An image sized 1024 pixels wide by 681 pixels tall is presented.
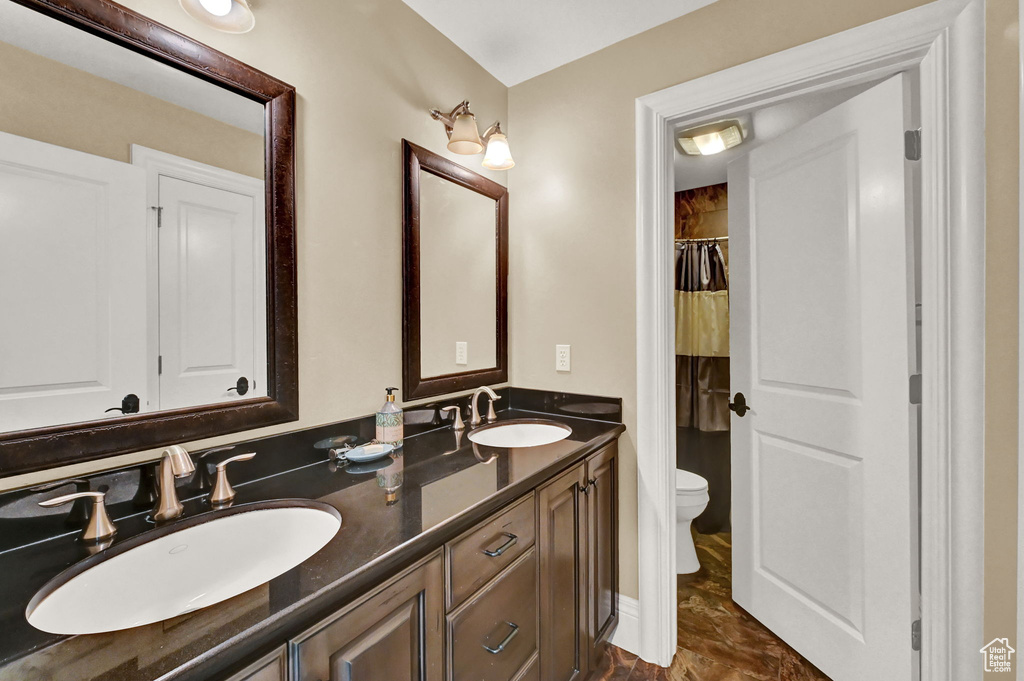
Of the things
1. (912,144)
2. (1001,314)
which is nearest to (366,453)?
(1001,314)

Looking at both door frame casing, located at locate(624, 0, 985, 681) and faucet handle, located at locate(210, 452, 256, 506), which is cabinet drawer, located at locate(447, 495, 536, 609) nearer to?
faucet handle, located at locate(210, 452, 256, 506)

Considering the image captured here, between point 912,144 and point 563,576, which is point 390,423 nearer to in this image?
point 563,576

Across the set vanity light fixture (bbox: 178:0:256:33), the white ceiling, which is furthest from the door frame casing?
vanity light fixture (bbox: 178:0:256:33)

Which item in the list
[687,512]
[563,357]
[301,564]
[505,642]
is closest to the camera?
[301,564]

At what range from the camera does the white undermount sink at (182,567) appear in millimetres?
681

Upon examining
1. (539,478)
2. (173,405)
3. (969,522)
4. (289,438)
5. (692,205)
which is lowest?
(969,522)

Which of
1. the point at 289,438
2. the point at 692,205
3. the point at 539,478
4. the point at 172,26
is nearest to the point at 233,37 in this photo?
the point at 172,26

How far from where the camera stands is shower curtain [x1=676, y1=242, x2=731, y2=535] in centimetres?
298

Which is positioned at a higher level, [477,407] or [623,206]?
[623,206]

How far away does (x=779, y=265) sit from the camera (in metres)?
1.82

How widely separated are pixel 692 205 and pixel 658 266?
1778mm

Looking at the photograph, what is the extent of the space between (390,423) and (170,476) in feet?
1.90

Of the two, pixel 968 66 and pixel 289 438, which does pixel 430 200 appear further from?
pixel 968 66

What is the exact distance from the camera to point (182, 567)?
83 centimetres
